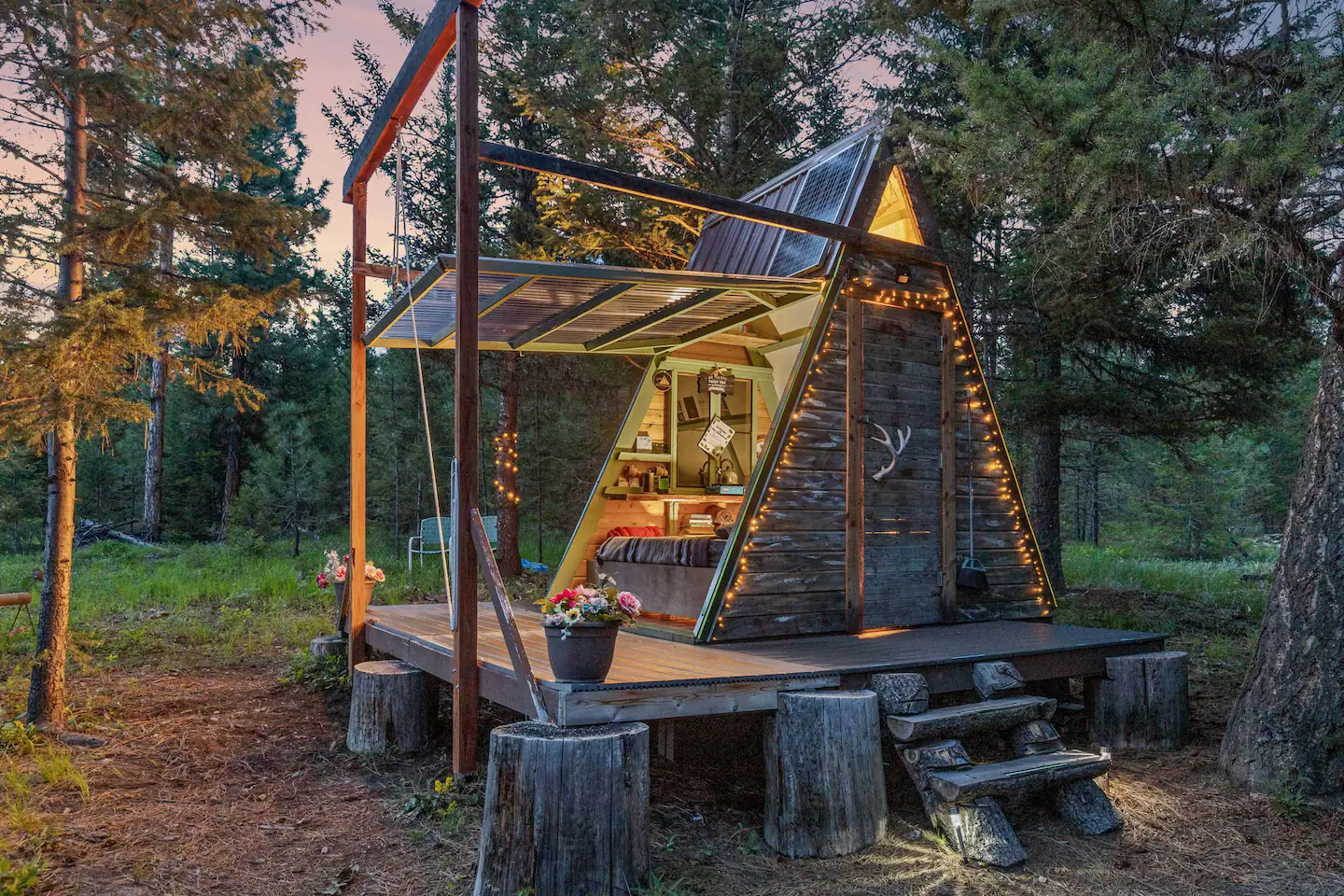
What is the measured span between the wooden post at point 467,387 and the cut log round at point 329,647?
3226 mm

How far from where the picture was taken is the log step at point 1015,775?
3.89 m

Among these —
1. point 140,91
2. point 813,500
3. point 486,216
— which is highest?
point 486,216

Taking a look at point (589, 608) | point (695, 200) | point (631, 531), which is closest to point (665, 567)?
point (631, 531)

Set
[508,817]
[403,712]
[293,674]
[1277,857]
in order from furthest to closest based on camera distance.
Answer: [293,674] < [403,712] < [1277,857] < [508,817]

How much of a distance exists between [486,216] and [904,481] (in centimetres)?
966

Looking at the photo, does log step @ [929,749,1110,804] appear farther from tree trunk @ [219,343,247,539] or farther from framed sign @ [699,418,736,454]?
tree trunk @ [219,343,247,539]

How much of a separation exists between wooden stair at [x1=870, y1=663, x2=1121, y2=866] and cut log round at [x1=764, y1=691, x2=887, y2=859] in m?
0.25

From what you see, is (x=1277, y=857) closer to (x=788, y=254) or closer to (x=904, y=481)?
(x=904, y=481)

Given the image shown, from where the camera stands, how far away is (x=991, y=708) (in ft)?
14.5

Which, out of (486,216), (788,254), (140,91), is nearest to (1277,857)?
(788,254)

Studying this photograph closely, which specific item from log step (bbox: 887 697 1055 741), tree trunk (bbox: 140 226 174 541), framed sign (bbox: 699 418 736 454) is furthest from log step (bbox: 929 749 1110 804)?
tree trunk (bbox: 140 226 174 541)

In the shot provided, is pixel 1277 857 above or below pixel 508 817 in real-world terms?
below

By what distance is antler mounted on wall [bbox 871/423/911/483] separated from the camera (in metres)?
6.26

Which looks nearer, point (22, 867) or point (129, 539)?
point (22, 867)
